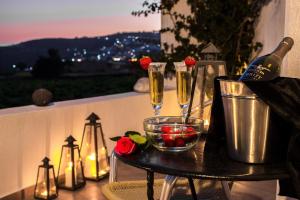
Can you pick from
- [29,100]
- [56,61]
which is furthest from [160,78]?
[56,61]

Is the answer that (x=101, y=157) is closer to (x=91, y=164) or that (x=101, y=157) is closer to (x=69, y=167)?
(x=91, y=164)

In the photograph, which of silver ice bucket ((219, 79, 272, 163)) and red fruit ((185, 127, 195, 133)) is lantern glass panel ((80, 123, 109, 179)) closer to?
red fruit ((185, 127, 195, 133))

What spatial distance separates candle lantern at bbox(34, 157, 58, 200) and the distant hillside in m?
1.53

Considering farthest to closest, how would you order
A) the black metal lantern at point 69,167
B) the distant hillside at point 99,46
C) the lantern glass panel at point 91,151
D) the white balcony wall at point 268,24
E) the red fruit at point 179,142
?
the distant hillside at point 99,46 < the white balcony wall at point 268,24 < the lantern glass panel at point 91,151 < the black metal lantern at point 69,167 < the red fruit at point 179,142

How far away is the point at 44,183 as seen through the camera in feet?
9.41

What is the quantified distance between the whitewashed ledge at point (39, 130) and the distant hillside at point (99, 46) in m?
0.79

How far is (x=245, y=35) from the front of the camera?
167 inches

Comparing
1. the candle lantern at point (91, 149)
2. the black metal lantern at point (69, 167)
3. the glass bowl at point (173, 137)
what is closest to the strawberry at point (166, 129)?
the glass bowl at point (173, 137)

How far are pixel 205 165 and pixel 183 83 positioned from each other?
0.45 meters

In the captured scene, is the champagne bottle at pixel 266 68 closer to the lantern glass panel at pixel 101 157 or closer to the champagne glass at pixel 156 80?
the champagne glass at pixel 156 80

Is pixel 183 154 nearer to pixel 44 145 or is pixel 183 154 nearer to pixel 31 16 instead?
pixel 44 145

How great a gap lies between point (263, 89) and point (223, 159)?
224 millimetres

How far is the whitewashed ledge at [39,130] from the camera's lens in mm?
2828

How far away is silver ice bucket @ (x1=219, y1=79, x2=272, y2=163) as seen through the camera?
0.96 meters
